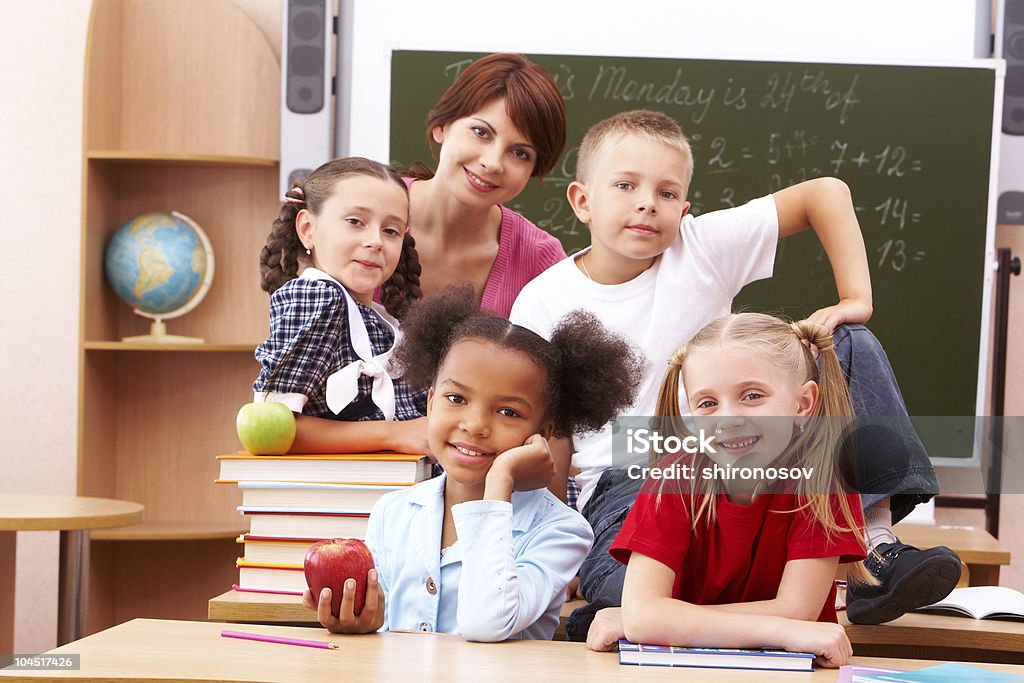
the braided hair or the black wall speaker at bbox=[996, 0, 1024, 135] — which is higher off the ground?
the black wall speaker at bbox=[996, 0, 1024, 135]

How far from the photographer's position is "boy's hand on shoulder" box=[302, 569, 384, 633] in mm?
1125

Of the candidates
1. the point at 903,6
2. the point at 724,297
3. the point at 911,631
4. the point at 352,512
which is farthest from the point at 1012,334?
the point at 352,512

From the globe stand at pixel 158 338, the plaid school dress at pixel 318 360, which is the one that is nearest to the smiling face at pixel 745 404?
the plaid school dress at pixel 318 360

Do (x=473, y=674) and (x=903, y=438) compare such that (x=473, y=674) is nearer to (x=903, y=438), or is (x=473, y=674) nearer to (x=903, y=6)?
(x=903, y=438)

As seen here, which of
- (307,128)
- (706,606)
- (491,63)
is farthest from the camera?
(307,128)

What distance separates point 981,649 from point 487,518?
2.37 feet

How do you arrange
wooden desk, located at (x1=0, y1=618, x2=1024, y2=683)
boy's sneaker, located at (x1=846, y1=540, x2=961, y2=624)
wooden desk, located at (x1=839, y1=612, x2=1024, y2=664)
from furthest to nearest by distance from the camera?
1. wooden desk, located at (x1=839, y1=612, x2=1024, y2=664)
2. boy's sneaker, located at (x1=846, y1=540, x2=961, y2=624)
3. wooden desk, located at (x1=0, y1=618, x2=1024, y2=683)

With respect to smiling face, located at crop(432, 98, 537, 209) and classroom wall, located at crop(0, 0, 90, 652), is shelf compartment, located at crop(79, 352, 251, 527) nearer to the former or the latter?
classroom wall, located at crop(0, 0, 90, 652)

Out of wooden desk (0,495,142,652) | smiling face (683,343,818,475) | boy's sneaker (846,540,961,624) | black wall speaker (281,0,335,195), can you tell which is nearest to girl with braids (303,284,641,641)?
smiling face (683,343,818,475)

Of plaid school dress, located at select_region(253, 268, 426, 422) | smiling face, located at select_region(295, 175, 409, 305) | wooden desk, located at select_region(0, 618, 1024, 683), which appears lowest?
wooden desk, located at select_region(0, 618, 1024, 683)

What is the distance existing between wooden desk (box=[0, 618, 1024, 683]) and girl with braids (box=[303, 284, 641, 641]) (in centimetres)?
6

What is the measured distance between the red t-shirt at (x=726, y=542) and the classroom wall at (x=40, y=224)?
7.80 feet

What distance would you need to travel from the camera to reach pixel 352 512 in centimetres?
146

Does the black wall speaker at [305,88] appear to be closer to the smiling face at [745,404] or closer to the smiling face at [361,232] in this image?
the smiling face at [361,232]
